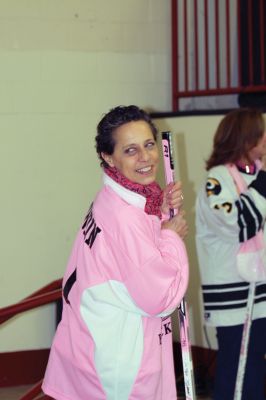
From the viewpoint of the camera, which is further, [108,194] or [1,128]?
[1,128]

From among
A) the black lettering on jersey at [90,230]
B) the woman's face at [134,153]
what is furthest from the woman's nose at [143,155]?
the black lettering on jersey at [90,230]

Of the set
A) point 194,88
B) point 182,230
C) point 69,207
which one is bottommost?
point 69,207

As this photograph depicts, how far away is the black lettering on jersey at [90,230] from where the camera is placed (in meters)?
2.36

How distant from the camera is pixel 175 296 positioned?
7.59 ft

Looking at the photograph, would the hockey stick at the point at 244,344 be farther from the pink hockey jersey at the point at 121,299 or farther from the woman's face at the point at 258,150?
the pink hockey jersey at the point at 121,299

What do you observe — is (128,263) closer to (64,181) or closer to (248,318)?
(248,318)

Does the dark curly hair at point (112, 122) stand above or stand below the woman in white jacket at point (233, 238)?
above

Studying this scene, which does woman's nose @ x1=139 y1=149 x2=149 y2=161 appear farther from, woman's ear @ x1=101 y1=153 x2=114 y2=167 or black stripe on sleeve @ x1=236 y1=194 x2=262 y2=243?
black stripe on sleeve @ x1=236 y1=194 x2=262 y2=243

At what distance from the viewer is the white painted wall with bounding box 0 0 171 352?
4.62 meters

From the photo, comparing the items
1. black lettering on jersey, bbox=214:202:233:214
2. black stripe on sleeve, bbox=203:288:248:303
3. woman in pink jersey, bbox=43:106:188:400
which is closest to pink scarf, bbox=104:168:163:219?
woman in pink jersey, bbox=43:106:188:400

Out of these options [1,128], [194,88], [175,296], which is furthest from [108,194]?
[194,88]

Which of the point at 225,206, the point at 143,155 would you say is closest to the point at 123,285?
the point at 143,155

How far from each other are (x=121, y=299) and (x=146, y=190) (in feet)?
1.07

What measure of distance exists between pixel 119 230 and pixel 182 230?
241 millimetres
